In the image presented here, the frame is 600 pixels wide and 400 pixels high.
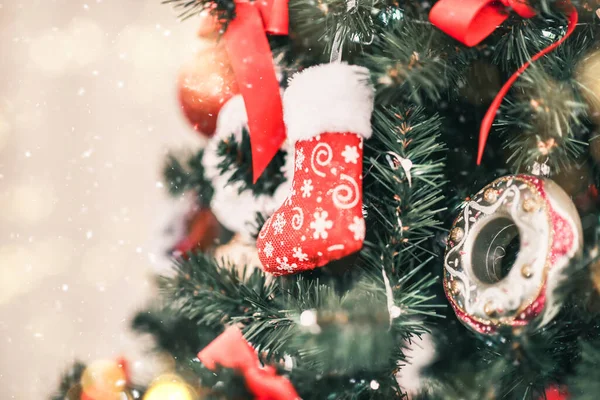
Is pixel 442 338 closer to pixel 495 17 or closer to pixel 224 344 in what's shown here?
pixel 224 344

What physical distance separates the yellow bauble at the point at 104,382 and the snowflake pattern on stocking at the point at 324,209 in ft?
0.83

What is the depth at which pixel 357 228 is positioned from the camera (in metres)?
0.60

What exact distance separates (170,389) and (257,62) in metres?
0.42

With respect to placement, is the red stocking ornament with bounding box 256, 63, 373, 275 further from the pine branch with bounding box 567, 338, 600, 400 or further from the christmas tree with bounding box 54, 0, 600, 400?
the pine branch with bounding box 567, 338, 600, 400

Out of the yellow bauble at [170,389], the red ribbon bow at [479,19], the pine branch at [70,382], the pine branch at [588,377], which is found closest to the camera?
the pine branch at [588,377]

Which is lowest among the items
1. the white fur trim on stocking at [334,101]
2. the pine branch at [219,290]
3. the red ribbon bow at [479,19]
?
the pine branch at [219,290]

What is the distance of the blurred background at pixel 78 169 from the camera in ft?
4.81

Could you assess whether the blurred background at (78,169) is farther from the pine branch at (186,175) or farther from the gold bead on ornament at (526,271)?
the gold bead on ornament at (526,271)

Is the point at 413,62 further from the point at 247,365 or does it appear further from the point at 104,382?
the point at 104,382

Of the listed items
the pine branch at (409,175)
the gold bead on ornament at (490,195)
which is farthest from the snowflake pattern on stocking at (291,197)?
the gold bead on ornament at (490,195)

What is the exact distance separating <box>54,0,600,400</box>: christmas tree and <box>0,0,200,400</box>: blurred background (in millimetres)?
744

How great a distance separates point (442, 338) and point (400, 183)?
273mm

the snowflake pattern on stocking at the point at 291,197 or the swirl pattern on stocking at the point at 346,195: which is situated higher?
the swirl pattern on stocking at the point at 346,195

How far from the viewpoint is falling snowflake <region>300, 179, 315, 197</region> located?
0.62 metres
